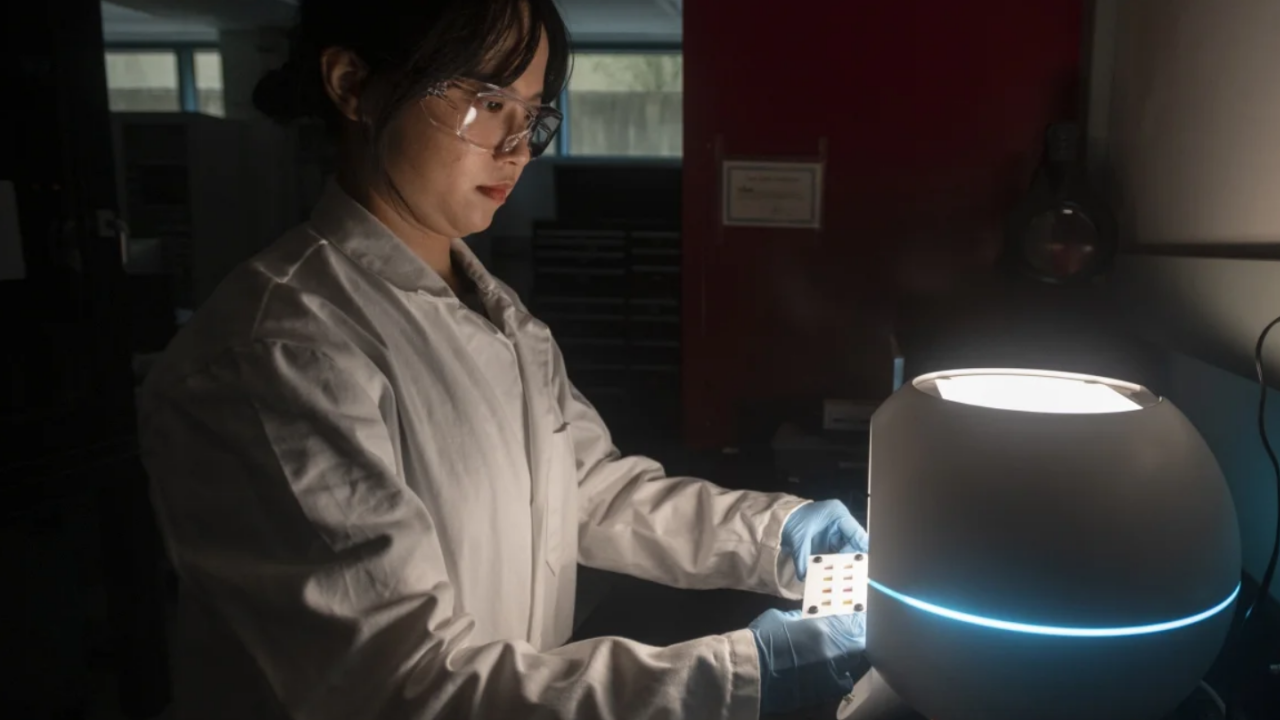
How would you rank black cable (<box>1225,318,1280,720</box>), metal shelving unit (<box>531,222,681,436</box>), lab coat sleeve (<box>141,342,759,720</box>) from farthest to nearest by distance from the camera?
metal shelving unit (<box>531,222,681,436</box>)
black cable (<box>1225,318,1280,720</box>)
lab coat sleeve (<box>141,342,759,720</box>)

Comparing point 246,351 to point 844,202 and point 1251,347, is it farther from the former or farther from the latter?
point 844,202

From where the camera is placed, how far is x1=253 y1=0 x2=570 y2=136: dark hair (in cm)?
93

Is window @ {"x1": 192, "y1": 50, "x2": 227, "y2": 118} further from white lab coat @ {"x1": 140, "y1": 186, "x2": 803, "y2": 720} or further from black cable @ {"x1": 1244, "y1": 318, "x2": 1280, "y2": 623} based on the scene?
black cable @ {"x1": 1244, "y1": 318, "x2": 1280, "y2": 623}

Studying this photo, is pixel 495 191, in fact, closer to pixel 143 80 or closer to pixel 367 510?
pixel 367 510

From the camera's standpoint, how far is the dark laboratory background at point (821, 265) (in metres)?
1.15

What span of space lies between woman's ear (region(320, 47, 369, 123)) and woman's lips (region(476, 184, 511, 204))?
0.15 m

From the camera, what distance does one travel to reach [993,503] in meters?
0.63

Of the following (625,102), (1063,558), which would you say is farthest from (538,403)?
(625,102)

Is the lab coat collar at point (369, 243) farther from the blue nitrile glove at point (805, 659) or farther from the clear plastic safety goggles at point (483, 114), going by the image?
the blue nitrile glove at point (805, 659)

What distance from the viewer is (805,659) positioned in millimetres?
841

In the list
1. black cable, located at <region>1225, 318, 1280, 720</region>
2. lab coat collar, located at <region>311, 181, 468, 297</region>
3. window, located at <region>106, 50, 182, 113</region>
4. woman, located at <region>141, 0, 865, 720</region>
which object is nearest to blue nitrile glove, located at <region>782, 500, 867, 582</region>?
woman, located at <region>141, 0, 865, 720</region>

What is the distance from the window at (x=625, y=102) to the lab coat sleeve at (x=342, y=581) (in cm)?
517

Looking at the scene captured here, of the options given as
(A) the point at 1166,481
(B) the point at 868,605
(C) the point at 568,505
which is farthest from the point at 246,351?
(A) the point at 1166,481

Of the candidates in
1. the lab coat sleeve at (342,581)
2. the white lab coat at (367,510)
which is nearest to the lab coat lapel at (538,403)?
the white lab coat at (367,510)
